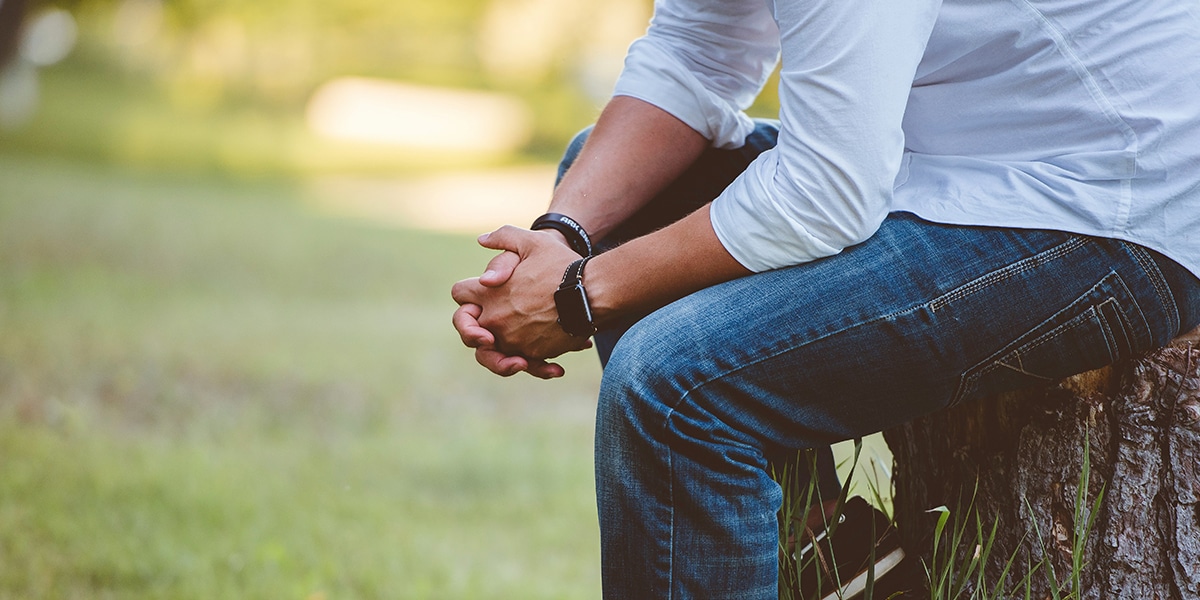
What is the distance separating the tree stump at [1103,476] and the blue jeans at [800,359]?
13cm

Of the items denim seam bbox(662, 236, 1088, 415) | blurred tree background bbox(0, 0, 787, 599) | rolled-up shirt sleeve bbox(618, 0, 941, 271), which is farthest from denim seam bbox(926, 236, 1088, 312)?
blurred tree background bbox(0, 0, 787, 599)

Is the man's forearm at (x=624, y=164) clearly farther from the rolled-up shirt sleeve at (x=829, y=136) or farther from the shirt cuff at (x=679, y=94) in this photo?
the rolled-up shirt sleeve at (x=829, y=136)

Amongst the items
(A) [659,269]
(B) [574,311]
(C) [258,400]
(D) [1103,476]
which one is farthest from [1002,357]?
(C) [258,400]

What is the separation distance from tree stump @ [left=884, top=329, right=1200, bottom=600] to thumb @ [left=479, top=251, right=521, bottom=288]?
76 centimetres

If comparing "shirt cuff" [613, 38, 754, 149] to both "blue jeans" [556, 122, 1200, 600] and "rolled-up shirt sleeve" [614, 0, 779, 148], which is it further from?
"blue jeans" [556, 122, 1200, 600]

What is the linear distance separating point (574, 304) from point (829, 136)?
0.44 meters

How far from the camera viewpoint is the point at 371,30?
2412 centimetres

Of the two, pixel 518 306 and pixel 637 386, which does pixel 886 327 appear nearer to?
pixel 637 386

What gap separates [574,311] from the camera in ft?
5.09

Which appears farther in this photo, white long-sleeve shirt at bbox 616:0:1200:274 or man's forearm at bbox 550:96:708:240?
man's forearm at bbox 550:96:708:240

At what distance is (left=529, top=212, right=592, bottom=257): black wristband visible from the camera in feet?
5.84

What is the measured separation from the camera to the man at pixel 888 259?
1341 mm

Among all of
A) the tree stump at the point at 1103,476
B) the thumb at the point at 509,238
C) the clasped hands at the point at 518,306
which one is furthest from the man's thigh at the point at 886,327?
the thumb at the point at 509,238

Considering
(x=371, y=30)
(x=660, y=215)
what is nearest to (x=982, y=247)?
(x=660, y=215)
